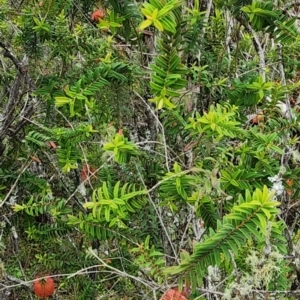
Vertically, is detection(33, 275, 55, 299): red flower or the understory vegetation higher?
the understory vegetation

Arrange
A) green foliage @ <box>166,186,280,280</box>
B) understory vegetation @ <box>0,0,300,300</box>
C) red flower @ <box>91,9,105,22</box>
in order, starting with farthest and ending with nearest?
red flower @ <box>91,9,105,22</box> < understory vegetation @ <box>0,0,300,300</box> < green foliage @ <box>166,186,280,280</box>

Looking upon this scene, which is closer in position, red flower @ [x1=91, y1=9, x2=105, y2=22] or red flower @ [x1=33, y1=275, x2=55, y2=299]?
red flower @ [x1=91, y1=9, x2=105, y2=22]

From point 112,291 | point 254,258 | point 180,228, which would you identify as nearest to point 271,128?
point 254,258

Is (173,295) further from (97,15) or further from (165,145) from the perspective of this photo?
(97,15)

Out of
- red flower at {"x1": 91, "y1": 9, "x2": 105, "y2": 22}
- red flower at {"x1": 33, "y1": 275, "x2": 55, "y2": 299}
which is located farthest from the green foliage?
red flower at {"x1": 33, "y1": 275, "x2": 55, "y2": 299}

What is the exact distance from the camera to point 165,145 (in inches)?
42.7

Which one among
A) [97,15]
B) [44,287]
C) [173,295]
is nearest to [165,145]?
[173,295]

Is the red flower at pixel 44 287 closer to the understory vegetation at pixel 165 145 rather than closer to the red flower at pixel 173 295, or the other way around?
the understory vegetation at pixel 165 145

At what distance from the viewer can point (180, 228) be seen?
4.63 ft

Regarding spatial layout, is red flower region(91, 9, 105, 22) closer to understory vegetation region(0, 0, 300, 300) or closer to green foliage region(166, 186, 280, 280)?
understory vegetation region(0, 0, 300, 300)

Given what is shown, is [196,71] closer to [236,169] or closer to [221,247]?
[236,169]

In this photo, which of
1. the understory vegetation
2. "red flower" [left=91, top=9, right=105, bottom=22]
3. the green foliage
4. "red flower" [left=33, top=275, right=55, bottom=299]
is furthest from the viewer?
"red flower" [left=33, top=275, right=55, bottom=299]

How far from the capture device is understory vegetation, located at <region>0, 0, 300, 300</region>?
0.95m

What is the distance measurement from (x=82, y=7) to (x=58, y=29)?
23 cm
